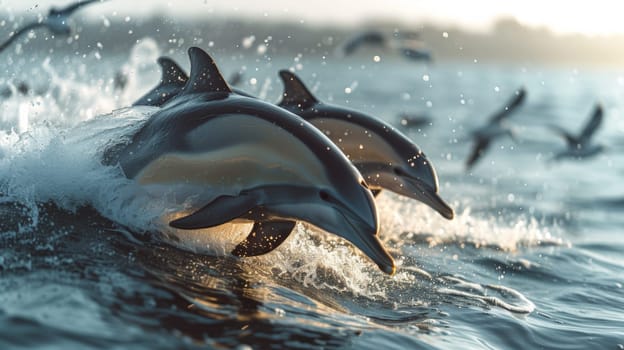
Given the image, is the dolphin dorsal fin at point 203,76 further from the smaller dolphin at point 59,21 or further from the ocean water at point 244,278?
the smaller dolphin at point 59,21

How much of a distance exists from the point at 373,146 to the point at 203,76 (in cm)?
214

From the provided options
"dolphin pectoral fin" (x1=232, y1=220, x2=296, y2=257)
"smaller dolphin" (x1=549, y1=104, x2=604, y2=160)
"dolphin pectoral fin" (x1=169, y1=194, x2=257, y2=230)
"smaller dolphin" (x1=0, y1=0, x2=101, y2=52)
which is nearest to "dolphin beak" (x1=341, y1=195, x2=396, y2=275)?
"dolphin pectoral fin" (x1=169, y1=194, x2=257, y2=230)

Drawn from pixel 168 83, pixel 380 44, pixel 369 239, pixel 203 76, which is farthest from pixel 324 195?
pixel 380 44

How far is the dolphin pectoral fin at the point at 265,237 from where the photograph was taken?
20.7ft

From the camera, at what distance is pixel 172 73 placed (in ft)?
25.6

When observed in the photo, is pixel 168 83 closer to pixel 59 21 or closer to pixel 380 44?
pixel 59 21

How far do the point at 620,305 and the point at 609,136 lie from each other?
25.6 metres

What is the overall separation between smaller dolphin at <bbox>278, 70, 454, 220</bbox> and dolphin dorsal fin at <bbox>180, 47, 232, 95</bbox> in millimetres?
1672

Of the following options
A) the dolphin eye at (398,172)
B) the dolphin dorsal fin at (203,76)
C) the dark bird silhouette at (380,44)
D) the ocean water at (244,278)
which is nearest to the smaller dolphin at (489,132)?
the dark bird silhouette at (380,44)

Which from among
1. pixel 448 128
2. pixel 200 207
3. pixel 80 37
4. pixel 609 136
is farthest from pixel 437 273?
pixel 609 136

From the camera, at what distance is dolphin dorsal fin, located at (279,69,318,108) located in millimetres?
8336

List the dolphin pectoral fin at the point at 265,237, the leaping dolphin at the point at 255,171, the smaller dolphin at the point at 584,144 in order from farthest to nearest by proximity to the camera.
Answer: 1. the smaller dolphin at the point at 584,144
2. the dolphin pectoral fin at the point at 265,237
3. the leaping dolphin at the point at 255,171

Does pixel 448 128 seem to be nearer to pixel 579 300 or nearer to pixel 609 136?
pixel 609 136

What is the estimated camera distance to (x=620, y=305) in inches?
304
